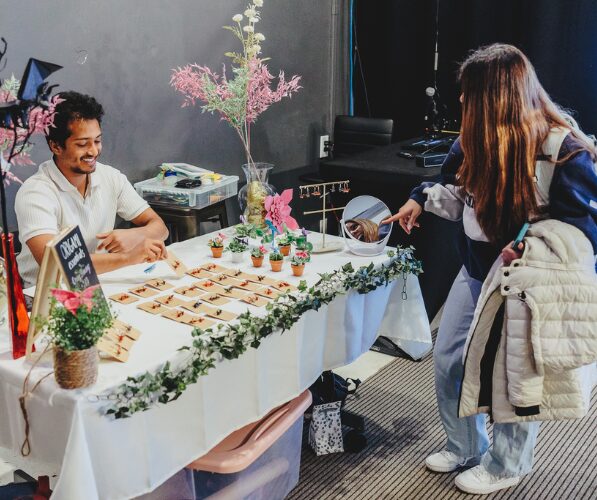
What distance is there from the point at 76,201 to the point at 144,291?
1.88ft

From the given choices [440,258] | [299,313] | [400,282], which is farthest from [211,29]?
[299,313]

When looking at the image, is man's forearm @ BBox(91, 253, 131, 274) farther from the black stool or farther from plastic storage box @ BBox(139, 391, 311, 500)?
the black stool

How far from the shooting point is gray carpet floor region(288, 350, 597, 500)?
8.25 ft

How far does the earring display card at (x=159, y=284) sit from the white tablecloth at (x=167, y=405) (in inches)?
1.3

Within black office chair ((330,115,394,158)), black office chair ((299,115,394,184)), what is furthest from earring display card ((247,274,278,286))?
black office chair ((330,115,394,158))

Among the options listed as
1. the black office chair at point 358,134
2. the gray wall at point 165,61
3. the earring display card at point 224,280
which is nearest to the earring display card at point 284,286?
the earring display card at point 224,280

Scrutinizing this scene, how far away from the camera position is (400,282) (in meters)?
2.71

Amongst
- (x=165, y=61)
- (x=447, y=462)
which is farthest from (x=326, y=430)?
(x=165, y=61)

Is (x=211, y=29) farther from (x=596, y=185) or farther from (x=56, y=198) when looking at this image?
(x=596, y=185)

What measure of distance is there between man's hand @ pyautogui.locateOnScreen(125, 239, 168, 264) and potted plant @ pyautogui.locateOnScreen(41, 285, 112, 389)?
0.79 metres

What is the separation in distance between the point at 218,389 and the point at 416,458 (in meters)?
1.06

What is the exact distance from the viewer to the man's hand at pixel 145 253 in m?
2.42

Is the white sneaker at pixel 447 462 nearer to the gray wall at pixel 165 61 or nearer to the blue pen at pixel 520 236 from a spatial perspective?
the blue pen at pixel 520 236

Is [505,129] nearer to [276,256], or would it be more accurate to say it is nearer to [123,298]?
[276,256]
